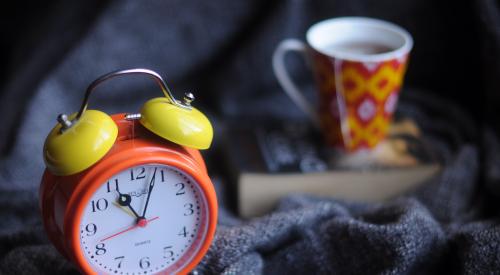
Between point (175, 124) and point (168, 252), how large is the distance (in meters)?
0.12

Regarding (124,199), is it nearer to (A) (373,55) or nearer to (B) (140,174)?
(B) (140,174)

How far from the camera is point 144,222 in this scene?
52 cm

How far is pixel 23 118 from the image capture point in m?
0.79

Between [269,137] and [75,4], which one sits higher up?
[75,4]

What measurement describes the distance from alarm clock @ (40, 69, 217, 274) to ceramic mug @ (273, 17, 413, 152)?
0.27 metres

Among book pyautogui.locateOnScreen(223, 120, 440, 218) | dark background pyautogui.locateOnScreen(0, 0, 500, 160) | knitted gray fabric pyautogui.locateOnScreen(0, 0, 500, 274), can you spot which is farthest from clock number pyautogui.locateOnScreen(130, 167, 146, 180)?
dark background pyautogui.locateOnScreen(0, 0, 500, 160)

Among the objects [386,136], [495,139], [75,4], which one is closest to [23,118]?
[75,4]

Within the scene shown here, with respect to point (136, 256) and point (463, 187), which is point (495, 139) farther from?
point (136, 256)

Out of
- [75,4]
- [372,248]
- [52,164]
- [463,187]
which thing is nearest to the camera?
[52,164]

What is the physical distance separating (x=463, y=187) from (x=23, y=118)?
526 mm

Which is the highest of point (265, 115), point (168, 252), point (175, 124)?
point (175, 124)

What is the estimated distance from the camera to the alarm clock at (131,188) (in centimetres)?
47

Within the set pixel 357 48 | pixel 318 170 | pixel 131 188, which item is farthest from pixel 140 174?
pixel 357 48

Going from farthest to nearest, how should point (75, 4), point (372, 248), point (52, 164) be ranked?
point (75, 4), point (372, 248), point (52, 164)
